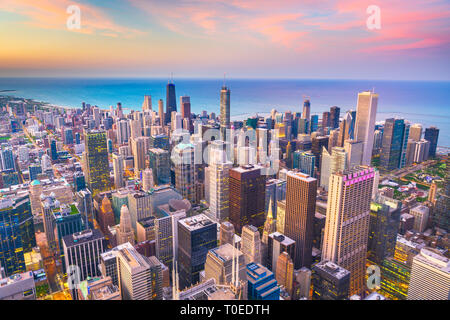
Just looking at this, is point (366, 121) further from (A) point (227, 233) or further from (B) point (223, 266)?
(B) point (223, 266)

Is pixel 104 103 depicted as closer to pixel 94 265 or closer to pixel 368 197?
pixel 94 265

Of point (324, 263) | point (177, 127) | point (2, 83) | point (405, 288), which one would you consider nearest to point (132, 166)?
point (177, 127)

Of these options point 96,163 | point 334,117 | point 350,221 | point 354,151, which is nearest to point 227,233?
point 350,221

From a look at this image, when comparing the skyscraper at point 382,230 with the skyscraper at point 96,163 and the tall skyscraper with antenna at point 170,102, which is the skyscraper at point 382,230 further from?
the tall skyscraper with antenna at point 170,102

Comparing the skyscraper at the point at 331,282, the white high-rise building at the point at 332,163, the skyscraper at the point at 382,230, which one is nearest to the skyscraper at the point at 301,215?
the skyscraper at the point at 331,282

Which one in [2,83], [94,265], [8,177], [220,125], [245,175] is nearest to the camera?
[2,83]

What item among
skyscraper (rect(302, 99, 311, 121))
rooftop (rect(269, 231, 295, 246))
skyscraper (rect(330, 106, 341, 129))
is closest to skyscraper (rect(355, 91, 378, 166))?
skyscraper (rect(330, 106, 341, 129))

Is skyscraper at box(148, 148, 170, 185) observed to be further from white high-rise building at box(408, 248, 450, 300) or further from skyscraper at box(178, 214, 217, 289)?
white high-rise building at box(408, 248, 450, 300)
